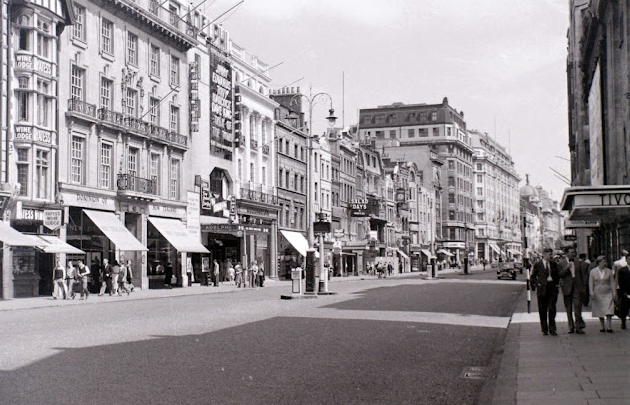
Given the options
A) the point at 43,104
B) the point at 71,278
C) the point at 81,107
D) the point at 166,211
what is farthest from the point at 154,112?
the point at 71,278

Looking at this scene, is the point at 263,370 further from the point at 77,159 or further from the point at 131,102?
the point at 131,102

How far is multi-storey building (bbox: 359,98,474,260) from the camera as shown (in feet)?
489

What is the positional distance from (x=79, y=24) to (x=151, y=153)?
30.8ft

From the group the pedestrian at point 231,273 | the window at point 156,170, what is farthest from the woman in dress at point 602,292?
the pedestrian at point 231,273

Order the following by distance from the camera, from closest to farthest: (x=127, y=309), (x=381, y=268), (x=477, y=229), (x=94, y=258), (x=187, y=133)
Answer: (x=127, y=309), (x=94, y=258), (x=187, y=133), (x=381, y=268), (x=477, y=229)

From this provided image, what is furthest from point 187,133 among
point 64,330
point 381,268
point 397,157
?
point 397,157

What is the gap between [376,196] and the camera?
100438 mm

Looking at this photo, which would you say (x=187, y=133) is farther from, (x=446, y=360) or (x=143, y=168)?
(x=446, y=360)

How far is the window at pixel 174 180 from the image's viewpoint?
5191cm

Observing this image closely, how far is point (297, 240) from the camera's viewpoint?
71.2 meters

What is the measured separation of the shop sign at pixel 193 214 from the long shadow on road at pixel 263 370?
35.6 m

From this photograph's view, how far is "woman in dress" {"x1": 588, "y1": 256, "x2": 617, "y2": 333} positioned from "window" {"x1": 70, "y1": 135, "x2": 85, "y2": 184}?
2867 centimetres

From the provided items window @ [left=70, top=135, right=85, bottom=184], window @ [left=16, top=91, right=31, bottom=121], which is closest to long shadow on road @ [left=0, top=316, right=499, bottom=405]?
window @ [left=16, top=91, right=31, bottom=121]

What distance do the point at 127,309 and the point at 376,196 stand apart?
74.0 m
